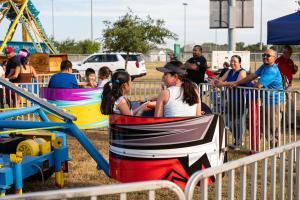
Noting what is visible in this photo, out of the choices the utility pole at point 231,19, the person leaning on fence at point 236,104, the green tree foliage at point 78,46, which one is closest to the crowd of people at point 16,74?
the person leaning on fence at point 236,104

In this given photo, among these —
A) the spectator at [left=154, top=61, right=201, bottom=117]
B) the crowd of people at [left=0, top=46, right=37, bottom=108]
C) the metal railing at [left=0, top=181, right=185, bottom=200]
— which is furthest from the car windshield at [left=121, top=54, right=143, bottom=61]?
the metal railing at [left=0, top=181, right=185, bottom=200]

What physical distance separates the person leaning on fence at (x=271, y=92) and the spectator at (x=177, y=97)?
2.61 meters

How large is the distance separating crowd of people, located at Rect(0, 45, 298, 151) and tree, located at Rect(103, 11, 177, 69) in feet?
58.3

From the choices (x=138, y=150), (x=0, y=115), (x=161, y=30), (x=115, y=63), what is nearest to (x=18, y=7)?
(x=115, y=63)

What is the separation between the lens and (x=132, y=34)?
98.8 feet

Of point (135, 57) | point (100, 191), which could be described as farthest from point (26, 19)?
point (100, 191)

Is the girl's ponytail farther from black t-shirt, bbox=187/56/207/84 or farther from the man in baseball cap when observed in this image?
black t-shirt, bbox=187/56/207/84

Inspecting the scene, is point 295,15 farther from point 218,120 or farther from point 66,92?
point 218,120

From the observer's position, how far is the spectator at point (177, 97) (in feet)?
14.4

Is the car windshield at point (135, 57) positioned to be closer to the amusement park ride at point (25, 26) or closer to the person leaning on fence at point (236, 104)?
the amusement park ride at point (25, 26)

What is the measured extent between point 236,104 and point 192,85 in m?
3.16

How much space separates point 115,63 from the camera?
29.2 meters

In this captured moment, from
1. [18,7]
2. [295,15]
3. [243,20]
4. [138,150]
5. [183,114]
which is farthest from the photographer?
[18,7]

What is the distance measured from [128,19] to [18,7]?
279 inches
